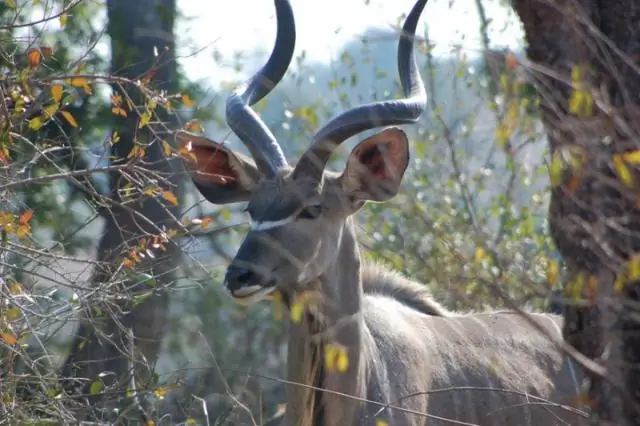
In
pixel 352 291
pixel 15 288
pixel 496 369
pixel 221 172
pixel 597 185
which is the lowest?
pixel 496 369

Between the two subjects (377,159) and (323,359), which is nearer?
(323,359)

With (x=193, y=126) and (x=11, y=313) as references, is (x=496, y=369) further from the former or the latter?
(x=11, y=313)

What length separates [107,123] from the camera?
790cm

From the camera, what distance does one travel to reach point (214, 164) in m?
5.36

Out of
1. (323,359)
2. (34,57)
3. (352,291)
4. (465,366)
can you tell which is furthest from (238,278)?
(465,366)

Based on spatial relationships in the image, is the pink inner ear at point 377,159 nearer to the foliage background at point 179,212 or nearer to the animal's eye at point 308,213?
the foliage background at point 179,212

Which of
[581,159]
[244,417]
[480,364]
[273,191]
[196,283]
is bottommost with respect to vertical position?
[244,417]

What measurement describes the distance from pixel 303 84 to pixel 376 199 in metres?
4.62

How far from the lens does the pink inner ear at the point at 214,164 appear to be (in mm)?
5281

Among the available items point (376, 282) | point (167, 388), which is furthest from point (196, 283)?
point (376, 282)

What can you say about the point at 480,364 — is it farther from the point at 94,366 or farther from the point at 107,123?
the point at 107,123

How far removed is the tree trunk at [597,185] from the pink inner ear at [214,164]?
180 centimetres

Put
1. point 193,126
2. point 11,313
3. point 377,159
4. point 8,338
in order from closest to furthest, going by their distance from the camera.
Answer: point 8,338
point 11,313
point 193,126
point 377,159

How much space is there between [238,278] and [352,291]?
0.62 metres
